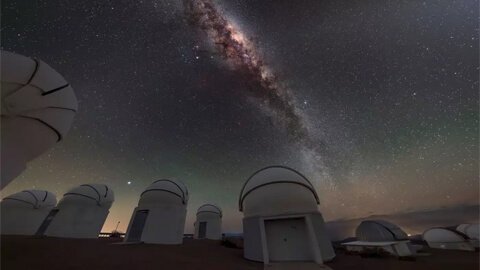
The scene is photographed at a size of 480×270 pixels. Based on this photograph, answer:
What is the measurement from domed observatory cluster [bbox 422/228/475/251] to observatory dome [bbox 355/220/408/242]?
48.8ft

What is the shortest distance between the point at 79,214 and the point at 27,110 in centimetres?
1576

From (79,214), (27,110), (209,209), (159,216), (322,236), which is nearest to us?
(27,110)

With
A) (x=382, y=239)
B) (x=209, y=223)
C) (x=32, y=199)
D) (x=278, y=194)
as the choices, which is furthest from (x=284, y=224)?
(x=32, y=199)

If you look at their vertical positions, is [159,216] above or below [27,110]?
below

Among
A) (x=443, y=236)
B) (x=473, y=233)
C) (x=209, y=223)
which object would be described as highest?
(x=209, y=223)

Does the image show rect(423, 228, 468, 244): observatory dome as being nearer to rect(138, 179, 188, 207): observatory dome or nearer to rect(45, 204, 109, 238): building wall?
rect(138, 179, 188, 207): observatory dome

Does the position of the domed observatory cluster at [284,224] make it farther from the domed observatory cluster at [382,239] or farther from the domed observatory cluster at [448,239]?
the domed observatory cluster at [448,239]

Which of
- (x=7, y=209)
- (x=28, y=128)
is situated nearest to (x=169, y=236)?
(x=28, y=128)

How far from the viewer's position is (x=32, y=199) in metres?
21.1

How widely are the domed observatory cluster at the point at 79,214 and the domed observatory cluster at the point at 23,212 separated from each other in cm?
273

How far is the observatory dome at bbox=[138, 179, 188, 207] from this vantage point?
59.1ft

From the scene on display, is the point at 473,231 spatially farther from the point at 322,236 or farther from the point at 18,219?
the point at 18,219

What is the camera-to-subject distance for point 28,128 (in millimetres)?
8453

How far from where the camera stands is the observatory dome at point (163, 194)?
1802 cm
